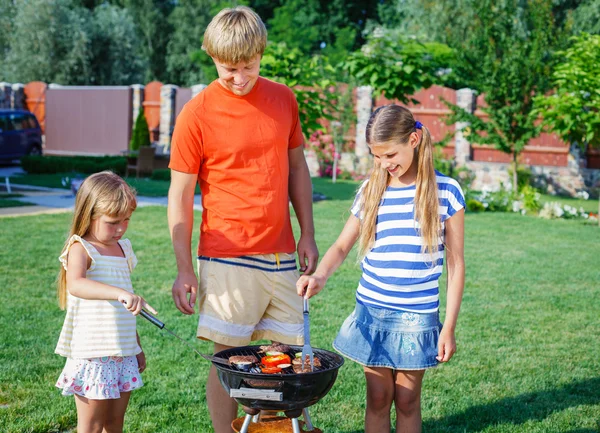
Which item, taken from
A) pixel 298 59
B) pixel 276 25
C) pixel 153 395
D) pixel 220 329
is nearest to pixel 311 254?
pixel 220 329

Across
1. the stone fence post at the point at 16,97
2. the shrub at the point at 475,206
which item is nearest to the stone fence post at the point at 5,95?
the stone fence post at the point at 16,97

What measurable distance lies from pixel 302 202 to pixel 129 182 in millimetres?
13036

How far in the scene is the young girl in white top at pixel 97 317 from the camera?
2.94 m

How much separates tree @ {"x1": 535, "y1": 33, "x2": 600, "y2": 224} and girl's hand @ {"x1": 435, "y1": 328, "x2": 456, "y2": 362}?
34.9 ft

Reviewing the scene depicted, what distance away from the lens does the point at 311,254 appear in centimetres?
323

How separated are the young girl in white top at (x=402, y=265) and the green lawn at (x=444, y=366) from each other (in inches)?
34.7

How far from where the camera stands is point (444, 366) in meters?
4.84

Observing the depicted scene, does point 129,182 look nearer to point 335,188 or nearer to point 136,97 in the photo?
point 335,188

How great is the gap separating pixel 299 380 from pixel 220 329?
1.98 ft

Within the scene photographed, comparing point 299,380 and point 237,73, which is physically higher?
point 237,73

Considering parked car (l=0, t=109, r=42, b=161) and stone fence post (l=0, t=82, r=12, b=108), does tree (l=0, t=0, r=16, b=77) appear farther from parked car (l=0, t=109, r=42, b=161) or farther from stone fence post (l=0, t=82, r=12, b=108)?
parked car (l=0, t=109, r=42, b=161)

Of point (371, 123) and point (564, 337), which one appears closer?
point (371, 123)

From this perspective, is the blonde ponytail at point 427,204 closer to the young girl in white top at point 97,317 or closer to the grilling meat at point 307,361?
the grilling meat at point 307,361

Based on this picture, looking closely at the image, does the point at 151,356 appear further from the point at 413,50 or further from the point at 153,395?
the point at 413,50
